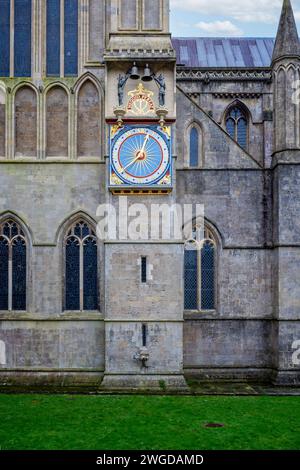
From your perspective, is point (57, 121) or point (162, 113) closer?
point (162, 113)

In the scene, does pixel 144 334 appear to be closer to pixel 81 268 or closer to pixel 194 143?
pixel 81 268

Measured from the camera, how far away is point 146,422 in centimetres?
1549

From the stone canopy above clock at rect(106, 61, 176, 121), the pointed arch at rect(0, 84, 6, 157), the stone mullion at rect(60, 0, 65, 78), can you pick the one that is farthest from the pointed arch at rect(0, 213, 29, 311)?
the stone mullion at rect(60, 0, 65, 78)

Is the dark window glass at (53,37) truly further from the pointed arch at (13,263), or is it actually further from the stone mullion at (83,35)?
the pointed arch at (13,263)

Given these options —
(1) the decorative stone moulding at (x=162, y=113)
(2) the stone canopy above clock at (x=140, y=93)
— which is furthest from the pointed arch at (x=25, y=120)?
(1) the decorative stone moulding at (x=162, y=113)

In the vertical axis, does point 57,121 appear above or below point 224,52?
below

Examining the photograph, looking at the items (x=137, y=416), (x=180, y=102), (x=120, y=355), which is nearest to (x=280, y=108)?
(x=180, y=102)

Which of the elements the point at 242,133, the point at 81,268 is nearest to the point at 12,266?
the point at 81,268

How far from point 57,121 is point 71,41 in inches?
123

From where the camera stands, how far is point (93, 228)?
21625 millimetres

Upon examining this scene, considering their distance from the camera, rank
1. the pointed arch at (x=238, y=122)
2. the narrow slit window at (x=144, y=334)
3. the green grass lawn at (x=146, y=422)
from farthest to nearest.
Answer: the pointed arch at (x=238, y=122) → the narrow slit window at (x=144, y=334) → the green grass lawn at (x=146, y=422)

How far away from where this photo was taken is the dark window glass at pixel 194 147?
22.8 m

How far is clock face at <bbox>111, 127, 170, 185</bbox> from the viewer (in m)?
20.4

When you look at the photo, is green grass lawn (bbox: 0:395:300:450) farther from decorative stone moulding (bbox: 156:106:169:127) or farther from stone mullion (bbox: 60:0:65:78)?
stone mullion (bbox: 60:0:65:78)
